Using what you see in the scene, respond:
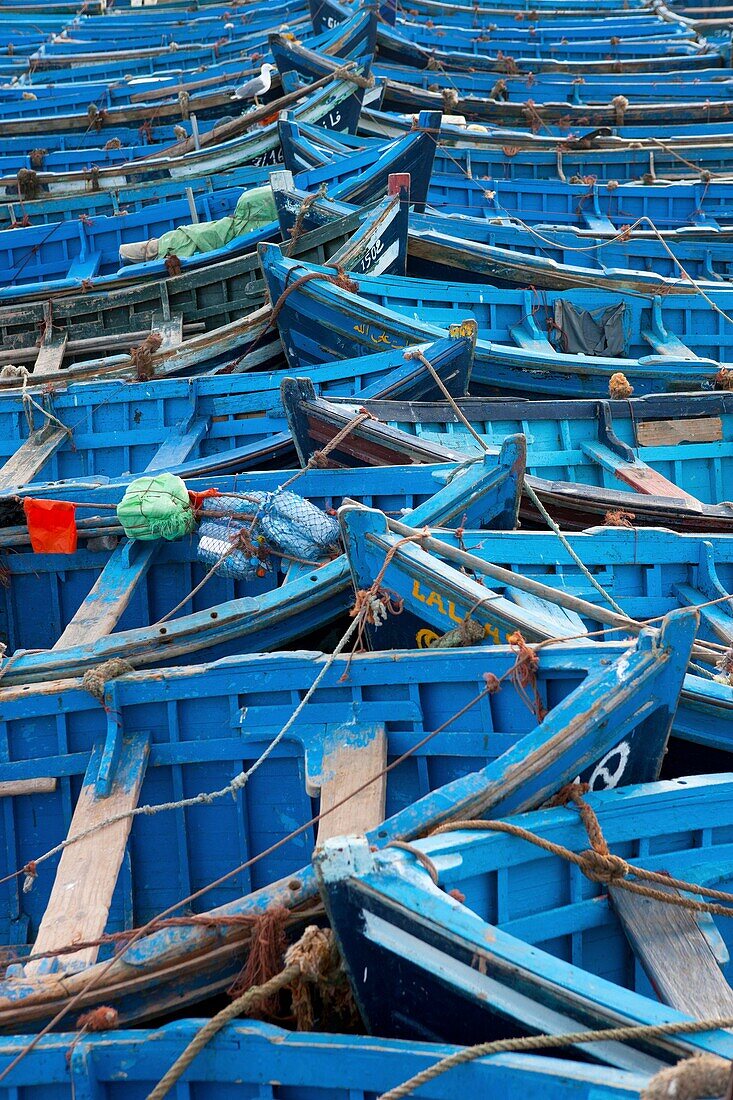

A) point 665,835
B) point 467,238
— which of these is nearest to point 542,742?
point 665,835

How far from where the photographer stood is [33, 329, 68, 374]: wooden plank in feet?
34.4

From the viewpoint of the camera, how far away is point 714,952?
388 cm

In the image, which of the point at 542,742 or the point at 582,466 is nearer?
the point at 542,742

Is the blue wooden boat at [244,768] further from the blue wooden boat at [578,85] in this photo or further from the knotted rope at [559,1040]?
the blue wooden boat at [578,85]

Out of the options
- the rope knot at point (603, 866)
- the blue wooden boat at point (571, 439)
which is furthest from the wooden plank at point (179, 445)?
the rope knot at point (603, 866)

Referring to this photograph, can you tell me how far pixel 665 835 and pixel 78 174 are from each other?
13.4 metres

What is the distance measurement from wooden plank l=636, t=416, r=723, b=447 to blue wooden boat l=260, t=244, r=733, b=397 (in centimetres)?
93

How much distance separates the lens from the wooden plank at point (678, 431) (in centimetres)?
858

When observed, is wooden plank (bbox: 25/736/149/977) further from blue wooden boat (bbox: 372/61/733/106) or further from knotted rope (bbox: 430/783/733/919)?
blue wooden boat (bbox: 372/61/733/106)

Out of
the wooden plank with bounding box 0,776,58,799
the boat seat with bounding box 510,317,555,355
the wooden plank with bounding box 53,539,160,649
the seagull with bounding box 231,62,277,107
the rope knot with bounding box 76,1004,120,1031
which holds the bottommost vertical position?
the wooden plank with bounding box 0,776,58,799

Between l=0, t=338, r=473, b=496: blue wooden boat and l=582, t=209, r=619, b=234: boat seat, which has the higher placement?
l=582, t=209, r=619, b=234: boat seat

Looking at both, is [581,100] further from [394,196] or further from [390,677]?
[390,677]

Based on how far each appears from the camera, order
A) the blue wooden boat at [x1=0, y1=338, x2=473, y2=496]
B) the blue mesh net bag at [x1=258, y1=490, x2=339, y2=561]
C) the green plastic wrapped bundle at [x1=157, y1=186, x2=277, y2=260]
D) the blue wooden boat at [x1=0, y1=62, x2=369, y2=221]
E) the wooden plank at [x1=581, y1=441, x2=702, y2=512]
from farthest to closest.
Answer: the blue wooden boat at [x1=0, y1=62, x2=369, y2=221] → the green plastic wrapped bundle at [x1=157, y1=186, x2=277, y2=260] → the blue wooden boat at [x1=0, y1=338, x2=473, y2=496] → the wooden plank at [x1=581, y1=441, x2=702, y2=512] → the blue mesh net bag at [x1=258, y1=490, x2=339, y2=561]

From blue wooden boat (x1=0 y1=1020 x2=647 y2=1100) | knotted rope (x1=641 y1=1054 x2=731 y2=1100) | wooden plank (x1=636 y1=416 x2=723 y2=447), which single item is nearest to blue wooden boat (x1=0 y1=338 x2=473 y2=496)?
wooden plank (x1=636 y1=416 x2=723 y2=447)
